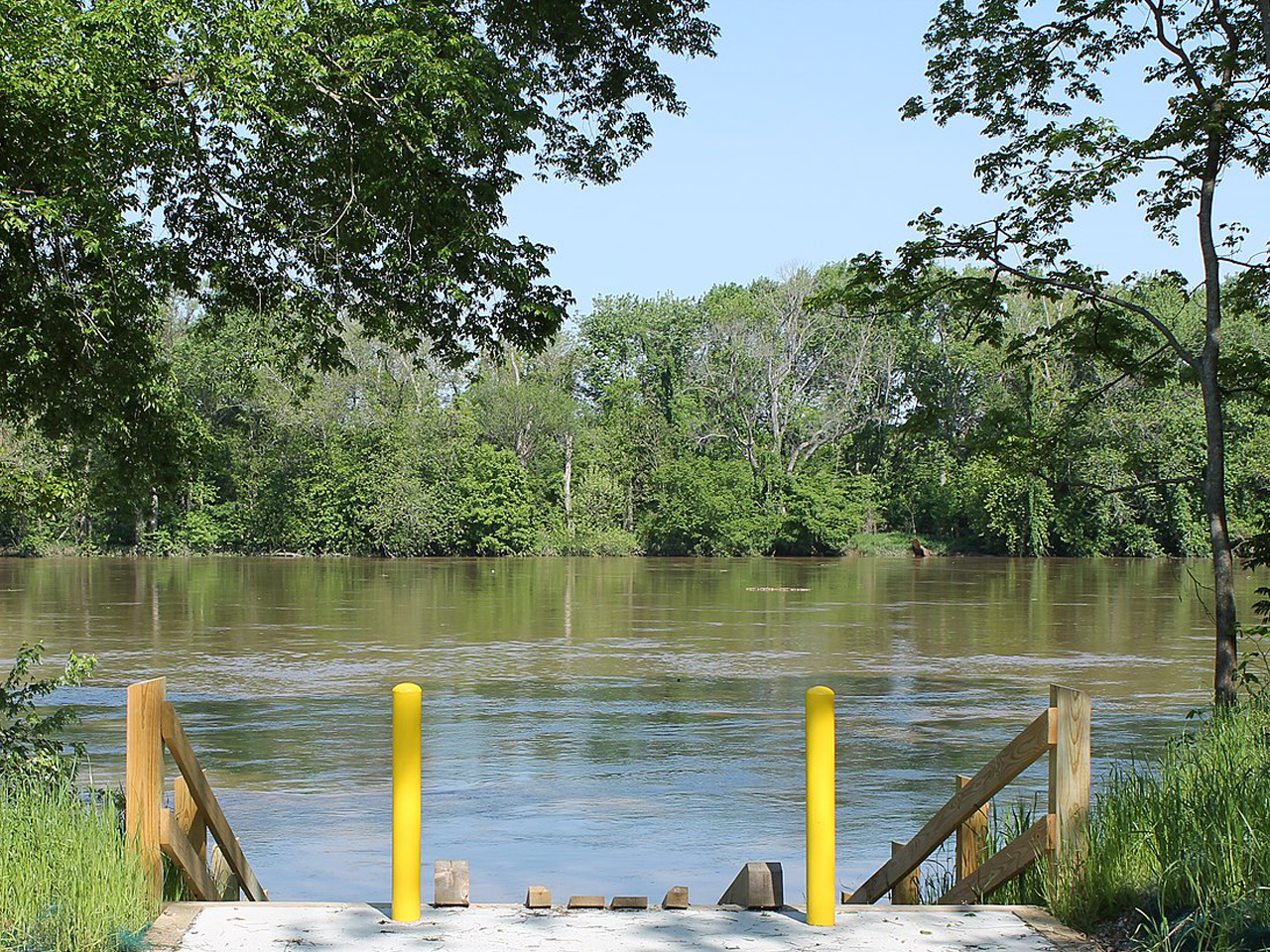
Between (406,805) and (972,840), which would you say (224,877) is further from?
(972,840)

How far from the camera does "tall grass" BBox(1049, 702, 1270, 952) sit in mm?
5055

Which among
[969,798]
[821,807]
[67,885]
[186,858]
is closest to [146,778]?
[67,885]

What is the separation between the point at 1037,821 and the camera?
6.21 metres

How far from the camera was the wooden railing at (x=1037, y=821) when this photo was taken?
5.89 m

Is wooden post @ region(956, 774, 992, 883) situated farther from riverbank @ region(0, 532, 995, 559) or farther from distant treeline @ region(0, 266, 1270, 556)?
riverbank @ region(0, 532, 995, 559)

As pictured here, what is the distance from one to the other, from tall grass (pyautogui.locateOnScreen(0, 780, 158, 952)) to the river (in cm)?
325

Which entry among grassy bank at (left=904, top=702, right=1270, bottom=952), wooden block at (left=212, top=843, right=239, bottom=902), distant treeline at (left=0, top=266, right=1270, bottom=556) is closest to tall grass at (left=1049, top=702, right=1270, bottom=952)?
grassy bank at (left=904, top=702, right=1270, bottom=952)

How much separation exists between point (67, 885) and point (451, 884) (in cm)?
151

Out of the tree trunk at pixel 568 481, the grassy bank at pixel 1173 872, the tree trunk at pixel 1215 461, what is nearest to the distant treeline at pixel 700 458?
the tree trunk at pixel 568 481

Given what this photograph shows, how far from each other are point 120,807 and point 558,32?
8.37 metres

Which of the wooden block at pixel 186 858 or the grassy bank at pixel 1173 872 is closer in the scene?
the grassy bank at pixel 1173 872

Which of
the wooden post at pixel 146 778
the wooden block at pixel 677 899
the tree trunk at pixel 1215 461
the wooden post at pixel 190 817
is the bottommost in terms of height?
the wooden block at pixel 677 899

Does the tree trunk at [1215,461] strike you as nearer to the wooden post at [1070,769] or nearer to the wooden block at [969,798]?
the wooden block at [969,798]

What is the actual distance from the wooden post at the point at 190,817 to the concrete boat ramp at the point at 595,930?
77 cm
